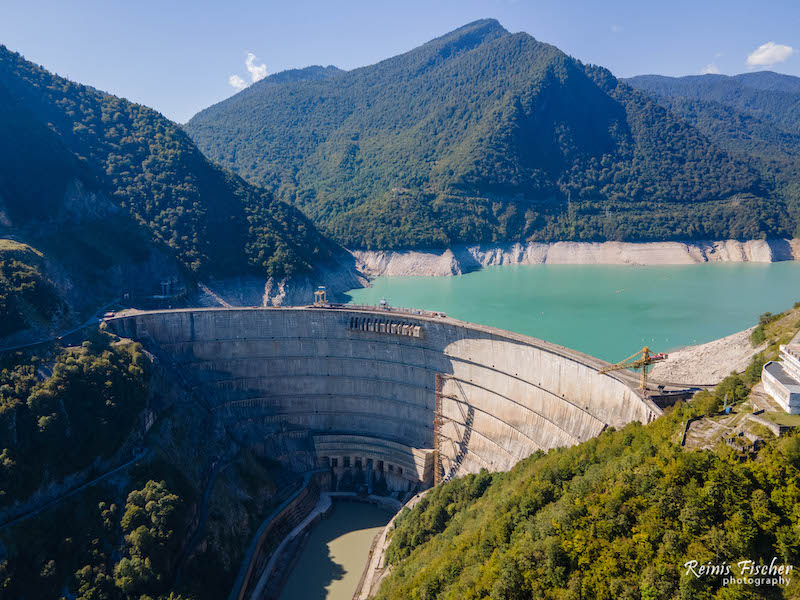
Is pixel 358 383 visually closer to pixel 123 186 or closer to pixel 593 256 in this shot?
pixel 123 186

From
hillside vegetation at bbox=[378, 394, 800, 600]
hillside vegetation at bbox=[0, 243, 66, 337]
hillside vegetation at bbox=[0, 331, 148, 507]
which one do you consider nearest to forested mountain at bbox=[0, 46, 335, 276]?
hillside vegetation at bbox=[0, 243, 66, 337]

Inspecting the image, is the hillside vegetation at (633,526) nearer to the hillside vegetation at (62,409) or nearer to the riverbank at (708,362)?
the riverbank at (708,362)

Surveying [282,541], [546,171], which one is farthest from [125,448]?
[546,171]

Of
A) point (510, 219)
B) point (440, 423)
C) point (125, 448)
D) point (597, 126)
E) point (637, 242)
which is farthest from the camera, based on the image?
point (597, 126)

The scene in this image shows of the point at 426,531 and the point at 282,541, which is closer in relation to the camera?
the point at 426,531

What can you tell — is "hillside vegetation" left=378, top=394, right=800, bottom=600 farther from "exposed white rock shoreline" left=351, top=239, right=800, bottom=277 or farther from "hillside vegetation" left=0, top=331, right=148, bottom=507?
"exposed white rock shoreline" left=351, top=239, right=800, bottom=277

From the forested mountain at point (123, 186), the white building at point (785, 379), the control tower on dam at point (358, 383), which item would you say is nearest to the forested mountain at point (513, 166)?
the forested mountain at point (123, 186)

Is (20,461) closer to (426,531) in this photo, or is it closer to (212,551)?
(212,551)

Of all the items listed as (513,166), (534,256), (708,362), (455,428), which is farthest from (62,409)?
(513,166)
